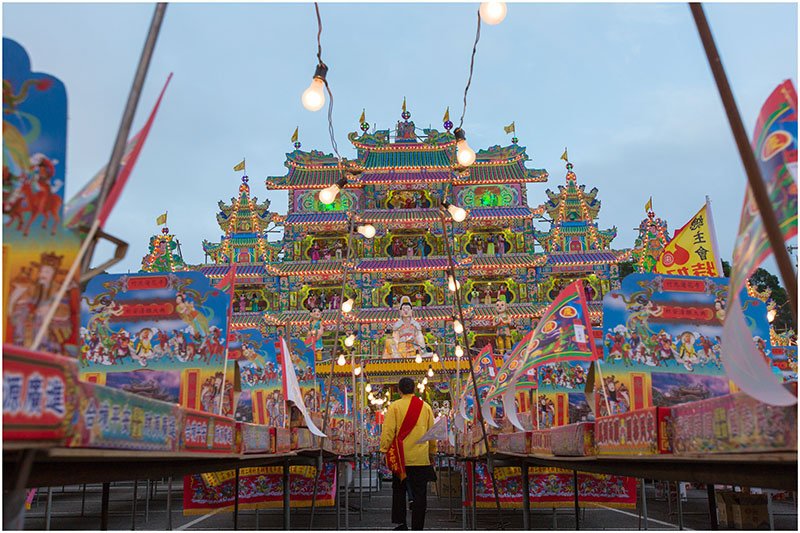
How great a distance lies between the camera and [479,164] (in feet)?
116

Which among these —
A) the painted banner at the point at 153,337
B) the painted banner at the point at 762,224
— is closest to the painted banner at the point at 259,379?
the painted banner at the point at 153,337

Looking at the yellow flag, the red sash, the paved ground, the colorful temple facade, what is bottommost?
the paved ground

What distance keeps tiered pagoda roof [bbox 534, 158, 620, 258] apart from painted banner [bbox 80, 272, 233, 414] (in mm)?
27641

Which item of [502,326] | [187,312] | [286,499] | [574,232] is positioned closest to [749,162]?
[286,499]

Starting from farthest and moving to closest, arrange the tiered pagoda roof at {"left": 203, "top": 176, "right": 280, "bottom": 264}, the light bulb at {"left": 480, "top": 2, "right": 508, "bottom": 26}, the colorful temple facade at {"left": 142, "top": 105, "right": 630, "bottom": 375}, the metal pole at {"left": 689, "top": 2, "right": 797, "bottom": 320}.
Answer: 1. the tiered pagoda roof at {"left": 203, "top": 176, "right": 280, "bottom": 264}
2. the colorful temple facade at {"left": 142, "top": 105, "right": 630, "bottom": 375}
3. the light bulb at {"left": 480, "top": 2, "right": 508, "bottom": 26}
4. the metal pole at {"left": 689, "top": 2, "right": 797, "bottom": 320}

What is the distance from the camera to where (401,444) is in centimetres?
788

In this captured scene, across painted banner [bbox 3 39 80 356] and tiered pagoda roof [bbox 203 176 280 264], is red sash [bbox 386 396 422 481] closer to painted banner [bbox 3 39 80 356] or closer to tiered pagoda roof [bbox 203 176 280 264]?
painted banner [bbox 3 39 80 356]

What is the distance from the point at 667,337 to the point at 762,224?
602 centimetres

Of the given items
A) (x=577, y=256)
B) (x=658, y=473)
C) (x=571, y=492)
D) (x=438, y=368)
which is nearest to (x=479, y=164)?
(x=577, y=256)

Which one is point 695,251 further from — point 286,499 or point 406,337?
point 406,337

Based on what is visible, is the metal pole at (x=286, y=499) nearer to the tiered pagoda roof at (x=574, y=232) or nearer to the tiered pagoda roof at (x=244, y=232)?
the tiered pagoda roof at (x=574, y=232)

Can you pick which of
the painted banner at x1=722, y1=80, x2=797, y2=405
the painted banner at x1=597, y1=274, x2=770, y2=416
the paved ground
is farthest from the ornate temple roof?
the painted banner at x1=722, y1=80, x2=797, y2=405

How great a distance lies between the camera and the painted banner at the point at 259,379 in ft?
36.0

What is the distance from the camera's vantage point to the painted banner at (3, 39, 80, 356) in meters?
2.53
